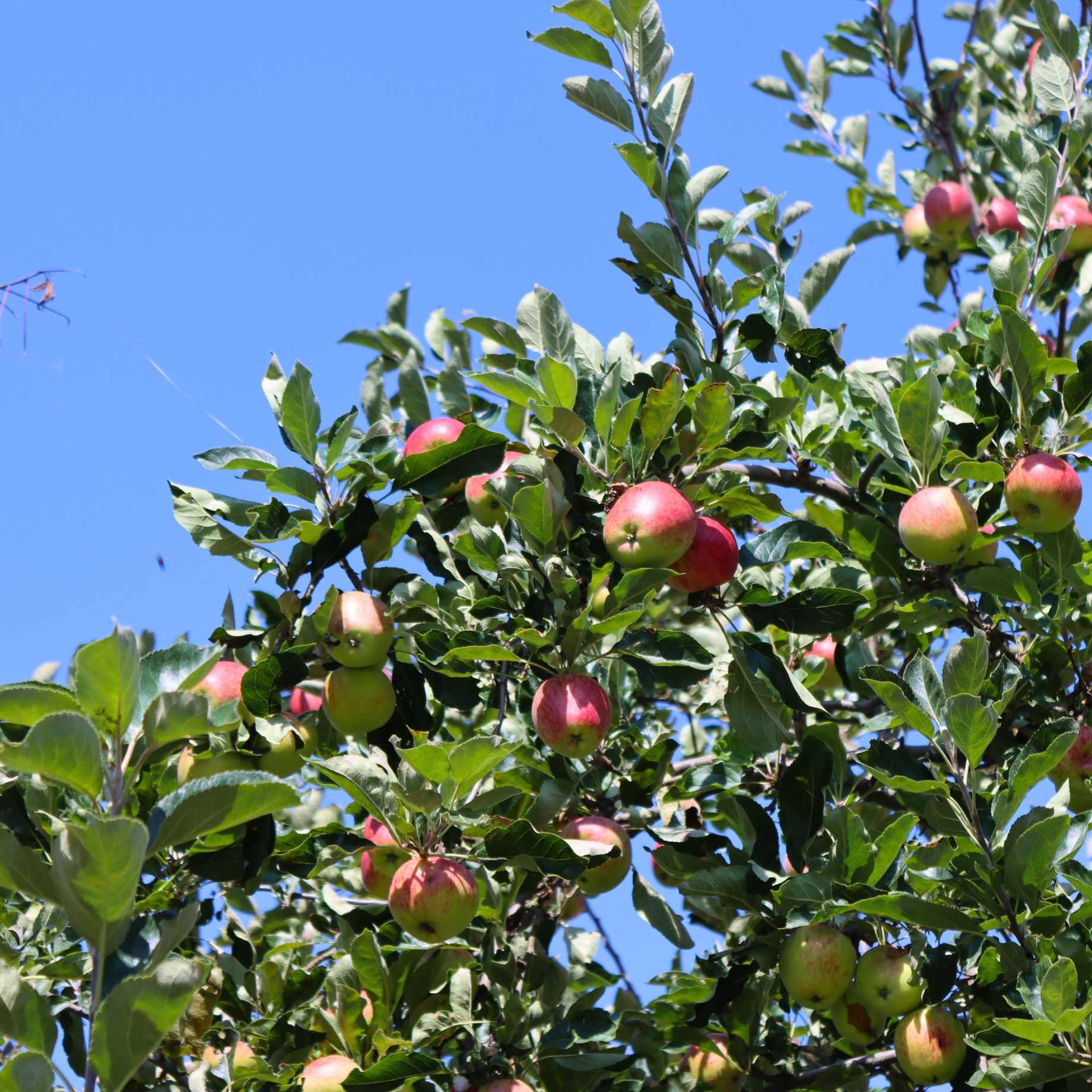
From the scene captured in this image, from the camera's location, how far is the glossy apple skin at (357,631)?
2.64 meters

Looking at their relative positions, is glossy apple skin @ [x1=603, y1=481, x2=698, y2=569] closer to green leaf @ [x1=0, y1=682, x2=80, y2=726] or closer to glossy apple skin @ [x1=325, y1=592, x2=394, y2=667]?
glossy apple skin @ [x1=325, y1=592, x2=394, y2=667]

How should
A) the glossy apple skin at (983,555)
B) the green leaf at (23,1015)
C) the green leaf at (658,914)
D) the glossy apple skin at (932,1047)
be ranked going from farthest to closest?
the glossy apple skin at (983,555) < the green leaf at (658,914) < the glossy apple skin at (932,1047) < the green leaf at (23,1015)

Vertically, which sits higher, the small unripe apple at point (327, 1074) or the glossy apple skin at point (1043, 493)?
the glossy apple skin at point (1043, 493)

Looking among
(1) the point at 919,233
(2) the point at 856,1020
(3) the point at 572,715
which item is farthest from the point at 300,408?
(1) the point at 919,233

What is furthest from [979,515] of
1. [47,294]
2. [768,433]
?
[47,294]

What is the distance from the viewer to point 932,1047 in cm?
253

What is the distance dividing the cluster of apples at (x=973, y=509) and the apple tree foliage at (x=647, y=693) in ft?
0.28

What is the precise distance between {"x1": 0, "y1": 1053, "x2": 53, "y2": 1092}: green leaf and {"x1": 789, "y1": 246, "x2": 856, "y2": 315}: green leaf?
258cm

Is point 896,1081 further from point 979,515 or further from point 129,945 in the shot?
point 129,945

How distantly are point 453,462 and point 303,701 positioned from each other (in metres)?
0.88

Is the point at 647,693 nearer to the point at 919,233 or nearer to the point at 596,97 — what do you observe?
the point at 596,97

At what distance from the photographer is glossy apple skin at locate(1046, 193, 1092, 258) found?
442cm

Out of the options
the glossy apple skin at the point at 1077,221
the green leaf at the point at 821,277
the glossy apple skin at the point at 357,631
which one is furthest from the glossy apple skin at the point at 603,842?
the glossy apple skin at the point at 1077,221

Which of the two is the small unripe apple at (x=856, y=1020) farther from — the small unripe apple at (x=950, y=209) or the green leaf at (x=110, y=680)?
the small unripe apple at (x=950, y=209)
